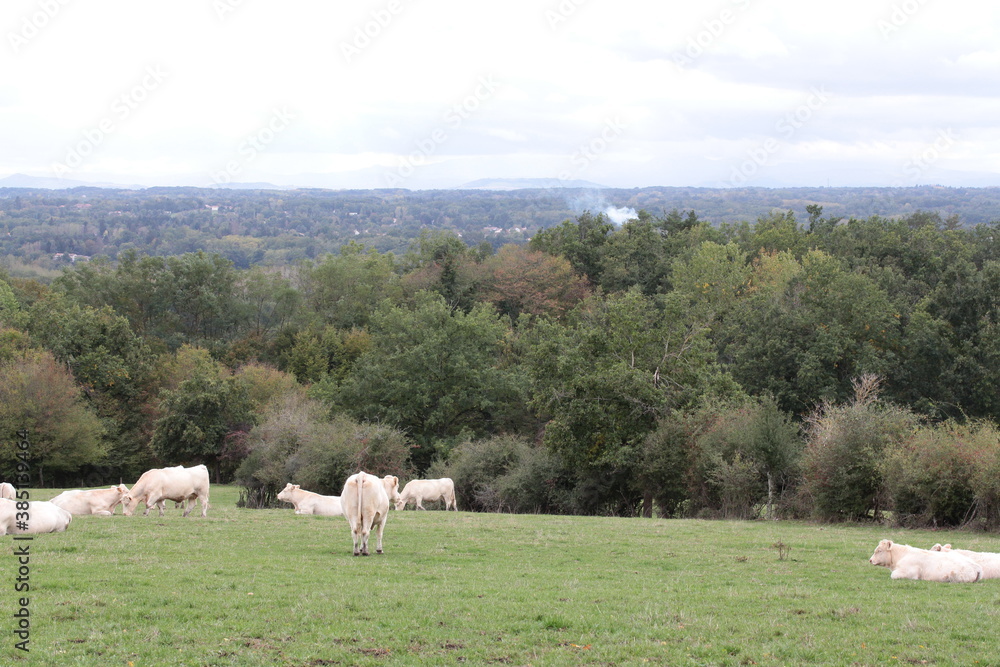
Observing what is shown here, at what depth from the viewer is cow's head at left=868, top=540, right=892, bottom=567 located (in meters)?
15.3

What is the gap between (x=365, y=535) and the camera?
16.0 metres

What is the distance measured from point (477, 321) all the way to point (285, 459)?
21.4m

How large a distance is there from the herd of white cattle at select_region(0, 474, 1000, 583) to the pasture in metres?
0.40

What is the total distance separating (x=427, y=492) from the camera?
31.6 meters

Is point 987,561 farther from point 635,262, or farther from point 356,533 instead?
point 635,262

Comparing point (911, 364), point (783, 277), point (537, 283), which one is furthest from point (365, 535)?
point (537, 283)

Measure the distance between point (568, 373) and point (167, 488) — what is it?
18.2m

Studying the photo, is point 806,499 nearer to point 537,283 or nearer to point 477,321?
point 477,321

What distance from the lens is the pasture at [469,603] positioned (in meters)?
9.23

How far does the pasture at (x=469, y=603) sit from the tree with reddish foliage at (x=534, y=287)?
60.2m

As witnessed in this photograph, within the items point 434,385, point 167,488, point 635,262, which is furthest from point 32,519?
point 635,262

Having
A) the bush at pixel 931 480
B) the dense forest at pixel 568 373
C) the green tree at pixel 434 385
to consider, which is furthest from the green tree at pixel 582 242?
the bush at pixel 931 480

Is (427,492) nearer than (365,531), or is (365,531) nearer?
(365,531)

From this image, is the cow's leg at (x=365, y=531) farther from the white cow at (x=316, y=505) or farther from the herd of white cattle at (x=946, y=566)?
the white cow at (x=316, y=505)
